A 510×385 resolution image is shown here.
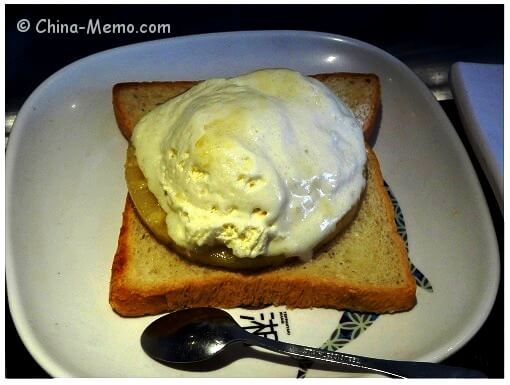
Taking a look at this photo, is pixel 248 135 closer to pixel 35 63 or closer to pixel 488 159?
pixel 488 159

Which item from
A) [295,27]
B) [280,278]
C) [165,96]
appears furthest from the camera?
[295,27]

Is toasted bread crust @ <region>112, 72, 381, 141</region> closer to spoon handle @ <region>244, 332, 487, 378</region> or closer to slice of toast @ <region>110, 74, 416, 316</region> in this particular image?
slice of toast @ <region>110, 74, 416, 316</region>

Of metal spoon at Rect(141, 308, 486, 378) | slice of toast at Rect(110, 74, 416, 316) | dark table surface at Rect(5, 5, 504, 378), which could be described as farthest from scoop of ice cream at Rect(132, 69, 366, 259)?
dark table surface at Rect(5, 5, 504, 378)

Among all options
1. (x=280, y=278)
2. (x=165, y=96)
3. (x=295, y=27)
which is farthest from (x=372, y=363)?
(x=295, y=27)

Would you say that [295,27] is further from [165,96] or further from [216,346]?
[216,346]

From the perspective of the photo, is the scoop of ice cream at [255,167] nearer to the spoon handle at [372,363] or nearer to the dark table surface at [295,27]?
the spoon handle at [372,363]

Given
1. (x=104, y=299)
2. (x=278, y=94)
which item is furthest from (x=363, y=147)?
(x=104, y=299)

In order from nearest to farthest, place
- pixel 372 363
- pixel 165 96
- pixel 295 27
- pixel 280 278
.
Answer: pixel 372 363 < pixel 280 278 < pixel 165 96 < pixel 295 27
